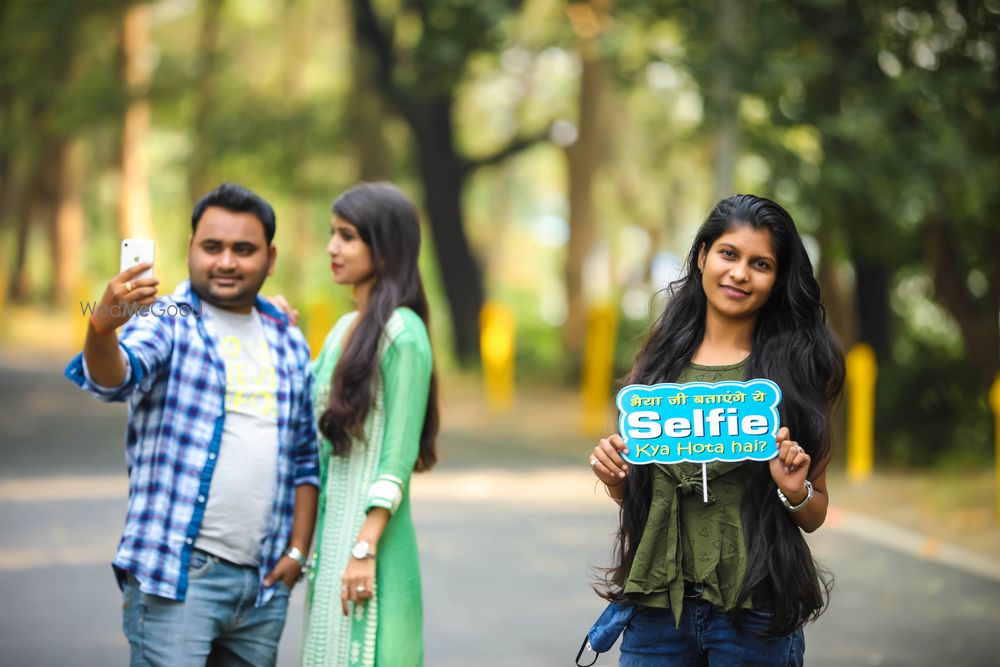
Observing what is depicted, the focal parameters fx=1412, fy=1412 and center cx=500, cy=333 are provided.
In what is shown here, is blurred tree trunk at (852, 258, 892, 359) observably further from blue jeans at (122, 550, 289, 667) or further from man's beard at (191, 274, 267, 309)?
blue jeans at (122, 550, 289, 667)

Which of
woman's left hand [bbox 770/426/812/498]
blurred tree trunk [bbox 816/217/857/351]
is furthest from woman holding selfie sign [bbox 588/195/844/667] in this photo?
blurred tree trunk [bbox 816/217/857/351]

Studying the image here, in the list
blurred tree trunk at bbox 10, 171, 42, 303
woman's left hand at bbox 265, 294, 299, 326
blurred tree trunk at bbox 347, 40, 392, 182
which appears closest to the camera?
woman's left hand at bbox 265, 294, 299, 326

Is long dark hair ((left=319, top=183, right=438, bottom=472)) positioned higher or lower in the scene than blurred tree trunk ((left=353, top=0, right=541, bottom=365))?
lower

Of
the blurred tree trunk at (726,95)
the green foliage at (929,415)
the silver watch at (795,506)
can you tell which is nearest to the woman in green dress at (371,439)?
the silver watch at (795,506)

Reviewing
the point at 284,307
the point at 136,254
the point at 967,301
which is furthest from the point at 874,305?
the point at 136,254

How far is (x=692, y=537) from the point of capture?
3605 mm

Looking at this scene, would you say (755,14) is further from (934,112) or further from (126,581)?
(126,581)

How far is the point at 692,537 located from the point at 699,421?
0.98 feet

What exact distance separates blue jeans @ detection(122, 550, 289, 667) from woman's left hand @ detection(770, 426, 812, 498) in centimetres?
153

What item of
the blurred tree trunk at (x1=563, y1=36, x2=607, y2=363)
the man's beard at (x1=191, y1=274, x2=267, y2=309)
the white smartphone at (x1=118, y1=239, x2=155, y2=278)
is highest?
the blurred tree trunk at (x1=563, y1=36, x2=607, y2=363)

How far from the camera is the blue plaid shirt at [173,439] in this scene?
392 centimetres

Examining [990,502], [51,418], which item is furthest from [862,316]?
[51,418]

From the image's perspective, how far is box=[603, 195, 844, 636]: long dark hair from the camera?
11.5 feet

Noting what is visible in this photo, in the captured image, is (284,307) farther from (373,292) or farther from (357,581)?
(357,581)
